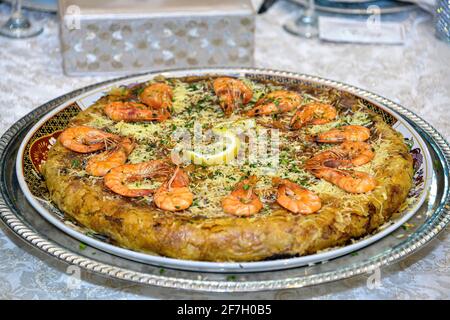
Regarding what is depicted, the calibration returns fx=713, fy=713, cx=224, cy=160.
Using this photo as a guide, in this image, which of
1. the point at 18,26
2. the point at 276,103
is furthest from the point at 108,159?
the point at 18,26

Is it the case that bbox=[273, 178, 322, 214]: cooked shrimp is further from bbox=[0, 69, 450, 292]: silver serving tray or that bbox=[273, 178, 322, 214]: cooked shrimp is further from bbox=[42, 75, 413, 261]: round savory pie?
bbox=[0, 69, 450, 292]: silver serving tray

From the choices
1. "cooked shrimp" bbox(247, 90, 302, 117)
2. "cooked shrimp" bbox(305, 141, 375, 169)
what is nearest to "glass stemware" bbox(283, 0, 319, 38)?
"cooked shrimp" bbox(247, 90, 302, 117)

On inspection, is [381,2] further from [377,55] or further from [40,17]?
[40,17]

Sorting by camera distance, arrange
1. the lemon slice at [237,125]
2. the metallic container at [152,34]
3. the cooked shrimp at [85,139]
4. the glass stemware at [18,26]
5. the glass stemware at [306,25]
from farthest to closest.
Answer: the glass stemware at [306,25] < the glass stemware at [18,26] < the metallic container at [152,34] < the lemon slice at [237,125] < the cooked shrimp at [85,139]

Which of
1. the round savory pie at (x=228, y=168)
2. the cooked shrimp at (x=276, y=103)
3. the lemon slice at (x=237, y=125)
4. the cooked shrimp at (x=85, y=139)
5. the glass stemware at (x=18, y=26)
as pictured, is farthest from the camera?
the glass stemware at (x=18, y=26)

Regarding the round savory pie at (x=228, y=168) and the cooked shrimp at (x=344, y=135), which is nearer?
the round savory pie at (x=228, y=168)

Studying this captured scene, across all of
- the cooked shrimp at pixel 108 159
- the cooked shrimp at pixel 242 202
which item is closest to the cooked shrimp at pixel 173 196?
the cooked shrimp at pixel 242 202

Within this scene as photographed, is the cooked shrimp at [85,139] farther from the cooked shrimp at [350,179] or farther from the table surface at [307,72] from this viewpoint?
the cooked shrimp at [350,179]

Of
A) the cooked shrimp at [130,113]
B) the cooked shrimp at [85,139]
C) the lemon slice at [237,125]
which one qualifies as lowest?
the cooked shrimp at [85,139]

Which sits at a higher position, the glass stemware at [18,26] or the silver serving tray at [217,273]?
the glass stemware at [18,26]
